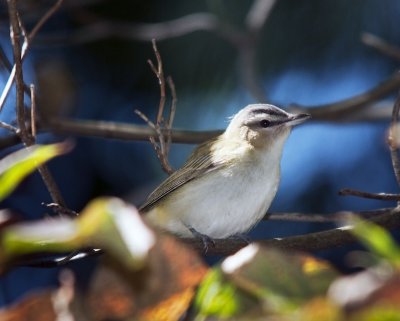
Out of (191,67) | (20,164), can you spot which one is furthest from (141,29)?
(20,164)

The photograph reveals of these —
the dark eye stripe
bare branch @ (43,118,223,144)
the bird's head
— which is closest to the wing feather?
bare branch @ (43,118,223,144)

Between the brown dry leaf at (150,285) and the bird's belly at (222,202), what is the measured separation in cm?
263

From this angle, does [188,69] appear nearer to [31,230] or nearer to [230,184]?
[230,184]

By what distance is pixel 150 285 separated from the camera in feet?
3.05

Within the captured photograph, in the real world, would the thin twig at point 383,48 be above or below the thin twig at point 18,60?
below

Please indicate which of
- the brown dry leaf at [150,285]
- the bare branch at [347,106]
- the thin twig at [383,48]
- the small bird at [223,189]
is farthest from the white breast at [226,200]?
the brown dry leaf at [150,285]

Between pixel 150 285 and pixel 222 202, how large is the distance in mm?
2676

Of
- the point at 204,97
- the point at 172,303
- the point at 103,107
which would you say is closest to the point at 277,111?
the point at 204,97

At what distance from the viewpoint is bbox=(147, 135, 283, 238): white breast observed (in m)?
3.60

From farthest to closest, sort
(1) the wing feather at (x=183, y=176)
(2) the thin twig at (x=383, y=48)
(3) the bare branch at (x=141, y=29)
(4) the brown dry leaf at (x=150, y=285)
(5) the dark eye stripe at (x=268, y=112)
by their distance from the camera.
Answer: (3) the bare branch at (x=141, y=29)
(5) the dark eye stripe at (x=268, y=112)
(1) the wing feather at (x=183, y=176)
(2) the thin twig at (x=383, y=48)
(4) the brown dry leaf at (x=150, y=285)

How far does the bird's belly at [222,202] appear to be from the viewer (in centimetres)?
360

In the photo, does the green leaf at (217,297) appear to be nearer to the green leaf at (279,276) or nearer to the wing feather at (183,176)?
the green leaf at (279,276)

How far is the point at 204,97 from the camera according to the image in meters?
5.14

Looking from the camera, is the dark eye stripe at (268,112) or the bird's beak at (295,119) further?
the dark eye stripe at (268,112)
